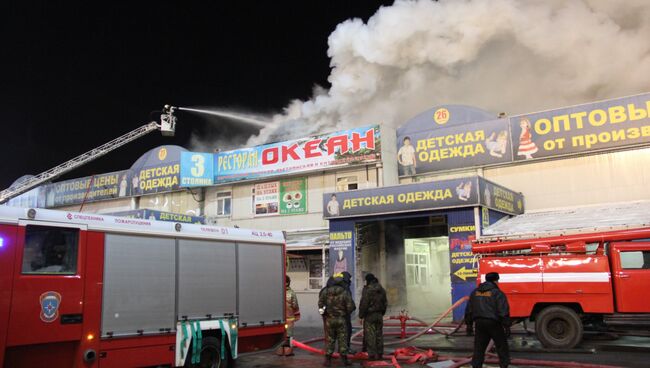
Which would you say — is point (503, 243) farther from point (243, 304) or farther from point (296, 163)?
point (296, 163)

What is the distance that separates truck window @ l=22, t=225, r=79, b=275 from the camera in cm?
671

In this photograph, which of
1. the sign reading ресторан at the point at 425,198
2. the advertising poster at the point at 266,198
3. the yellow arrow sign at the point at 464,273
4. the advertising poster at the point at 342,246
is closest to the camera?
the yellow arrow sign at the point at 464,273

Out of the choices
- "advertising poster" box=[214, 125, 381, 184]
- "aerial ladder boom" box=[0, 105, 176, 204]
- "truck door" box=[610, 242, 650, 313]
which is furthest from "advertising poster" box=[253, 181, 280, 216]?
"truck door" box=[610, 242, 650, 313]

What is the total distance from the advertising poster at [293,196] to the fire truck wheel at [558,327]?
13.7 metres

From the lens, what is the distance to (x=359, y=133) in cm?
2173

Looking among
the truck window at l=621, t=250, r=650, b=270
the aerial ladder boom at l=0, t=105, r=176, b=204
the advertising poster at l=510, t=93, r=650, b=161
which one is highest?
the aerial ladder boom at l=0, t=105, r=176, b=204

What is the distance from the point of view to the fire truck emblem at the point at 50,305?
6.68 metres

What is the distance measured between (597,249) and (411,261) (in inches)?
442

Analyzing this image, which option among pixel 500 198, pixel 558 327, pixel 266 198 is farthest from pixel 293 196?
pixel 558 327

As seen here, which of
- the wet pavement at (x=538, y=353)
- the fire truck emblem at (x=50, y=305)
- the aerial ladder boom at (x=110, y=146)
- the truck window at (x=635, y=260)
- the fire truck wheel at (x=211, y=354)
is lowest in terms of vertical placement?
the wet pavement at (x=538, y=353)

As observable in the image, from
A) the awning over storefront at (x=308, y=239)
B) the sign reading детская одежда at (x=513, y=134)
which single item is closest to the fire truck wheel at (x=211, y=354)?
the awning over storefront at (x=308, y=239)

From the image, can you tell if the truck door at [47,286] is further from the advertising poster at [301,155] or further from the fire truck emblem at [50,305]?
the advertising poster at [301,155]

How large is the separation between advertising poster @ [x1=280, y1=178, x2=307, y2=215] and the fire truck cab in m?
12.6

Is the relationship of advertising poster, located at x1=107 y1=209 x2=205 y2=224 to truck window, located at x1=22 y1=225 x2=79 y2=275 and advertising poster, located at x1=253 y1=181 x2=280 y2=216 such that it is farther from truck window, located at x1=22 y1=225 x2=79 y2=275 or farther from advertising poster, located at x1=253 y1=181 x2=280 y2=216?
truck window, located at x1=22 y1=225 x2=79 y2=275
